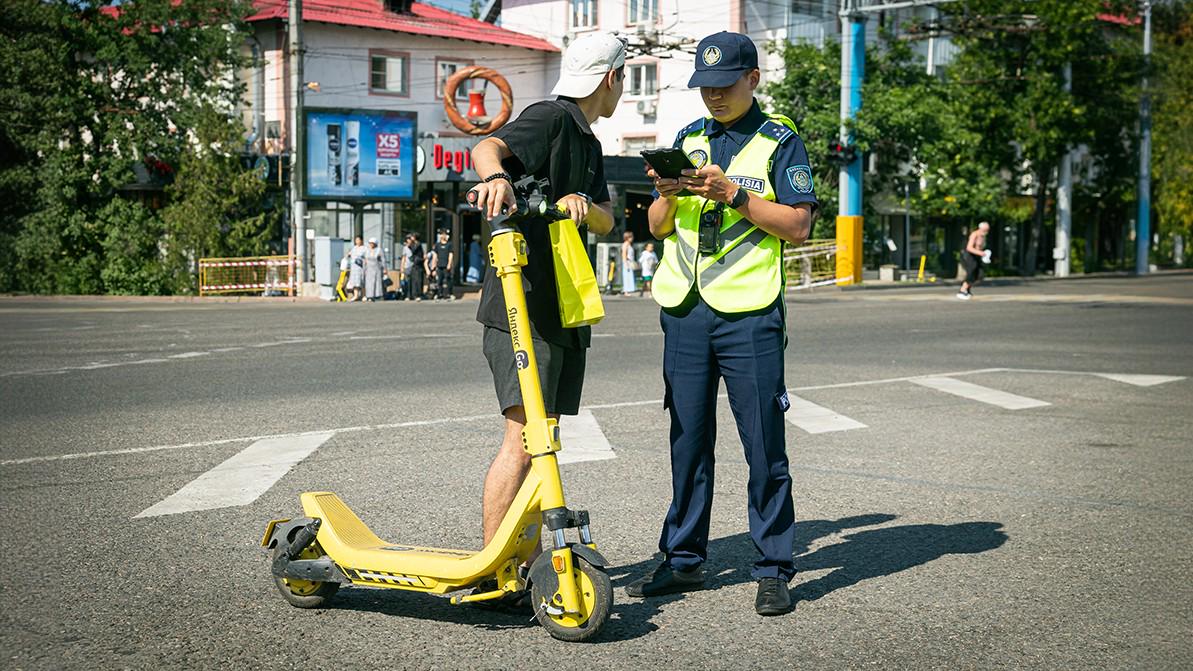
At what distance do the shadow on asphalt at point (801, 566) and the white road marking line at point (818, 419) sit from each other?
3025 mm

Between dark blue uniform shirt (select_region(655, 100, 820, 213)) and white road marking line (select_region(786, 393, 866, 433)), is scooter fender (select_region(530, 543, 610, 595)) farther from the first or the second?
white road marking line (select_region(786, 393, 866, 433))

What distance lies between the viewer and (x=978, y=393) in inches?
452

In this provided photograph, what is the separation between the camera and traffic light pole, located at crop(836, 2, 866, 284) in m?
41.5

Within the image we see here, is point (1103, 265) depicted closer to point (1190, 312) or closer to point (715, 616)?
point (1190, 312)

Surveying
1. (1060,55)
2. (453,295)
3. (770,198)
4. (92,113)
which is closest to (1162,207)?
(1060,55)

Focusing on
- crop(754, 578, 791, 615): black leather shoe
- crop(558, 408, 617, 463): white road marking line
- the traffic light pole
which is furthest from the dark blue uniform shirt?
the traffic light pole

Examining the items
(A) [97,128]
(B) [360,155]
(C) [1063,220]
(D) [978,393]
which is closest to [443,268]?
(B) [360,155]

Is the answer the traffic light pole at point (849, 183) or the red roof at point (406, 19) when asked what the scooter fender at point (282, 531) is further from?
the red roof at point (406, 19)

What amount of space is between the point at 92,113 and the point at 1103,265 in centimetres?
4762

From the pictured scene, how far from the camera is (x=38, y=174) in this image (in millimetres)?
37906

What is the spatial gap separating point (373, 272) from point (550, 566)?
31080mm

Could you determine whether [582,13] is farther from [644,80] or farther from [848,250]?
[848,250]

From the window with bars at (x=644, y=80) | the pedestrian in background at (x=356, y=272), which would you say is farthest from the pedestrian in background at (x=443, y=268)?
the window with bars at (x=644, y=80)

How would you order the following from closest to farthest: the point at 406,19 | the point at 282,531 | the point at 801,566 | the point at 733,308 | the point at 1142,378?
the point at 282,531
the point at 733,308
the point at 801,566
the point at 1142,378
the point at 406,19
